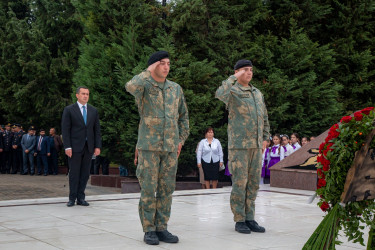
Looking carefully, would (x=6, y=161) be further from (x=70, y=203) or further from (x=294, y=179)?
(x=70, y=203)

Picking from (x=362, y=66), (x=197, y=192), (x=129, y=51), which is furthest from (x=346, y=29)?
(x=197, y=192)

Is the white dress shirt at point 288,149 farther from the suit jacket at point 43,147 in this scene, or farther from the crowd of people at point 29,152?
the suit jacket at point 43,147

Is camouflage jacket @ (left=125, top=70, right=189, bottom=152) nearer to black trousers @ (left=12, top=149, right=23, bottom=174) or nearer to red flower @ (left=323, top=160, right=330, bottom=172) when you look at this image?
red flower @ (left=323, top=160, right=330, bottom=172)

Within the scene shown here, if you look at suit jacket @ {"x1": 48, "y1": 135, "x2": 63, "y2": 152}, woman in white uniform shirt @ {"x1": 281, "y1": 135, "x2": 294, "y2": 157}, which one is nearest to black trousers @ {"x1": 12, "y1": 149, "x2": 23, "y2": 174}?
suit jacket @ {"x1": 48, "y1": 135, "x2": 63, "y2": 152}

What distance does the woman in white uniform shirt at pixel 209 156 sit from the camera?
1267cm

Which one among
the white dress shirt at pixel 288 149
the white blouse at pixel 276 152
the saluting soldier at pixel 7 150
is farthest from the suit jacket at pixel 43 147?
the white dress shirt at pixel 288 149

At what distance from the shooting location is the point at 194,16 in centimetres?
1542

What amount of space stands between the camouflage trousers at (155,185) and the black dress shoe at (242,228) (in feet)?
3.31

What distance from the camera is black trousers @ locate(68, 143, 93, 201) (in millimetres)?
8258

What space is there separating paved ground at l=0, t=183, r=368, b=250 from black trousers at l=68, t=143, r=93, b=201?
269 mm

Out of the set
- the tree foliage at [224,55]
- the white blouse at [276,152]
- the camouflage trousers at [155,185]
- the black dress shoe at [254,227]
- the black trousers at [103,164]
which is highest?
the tree foliage at [224,55]

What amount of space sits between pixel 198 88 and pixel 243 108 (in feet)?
28.9

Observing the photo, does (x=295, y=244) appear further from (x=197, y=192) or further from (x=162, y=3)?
(x=162, y=3)

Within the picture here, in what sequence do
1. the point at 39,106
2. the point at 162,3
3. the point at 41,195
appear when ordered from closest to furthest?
1. the point at 41,195
2. the point at 162,3
3. the point at 39,106
